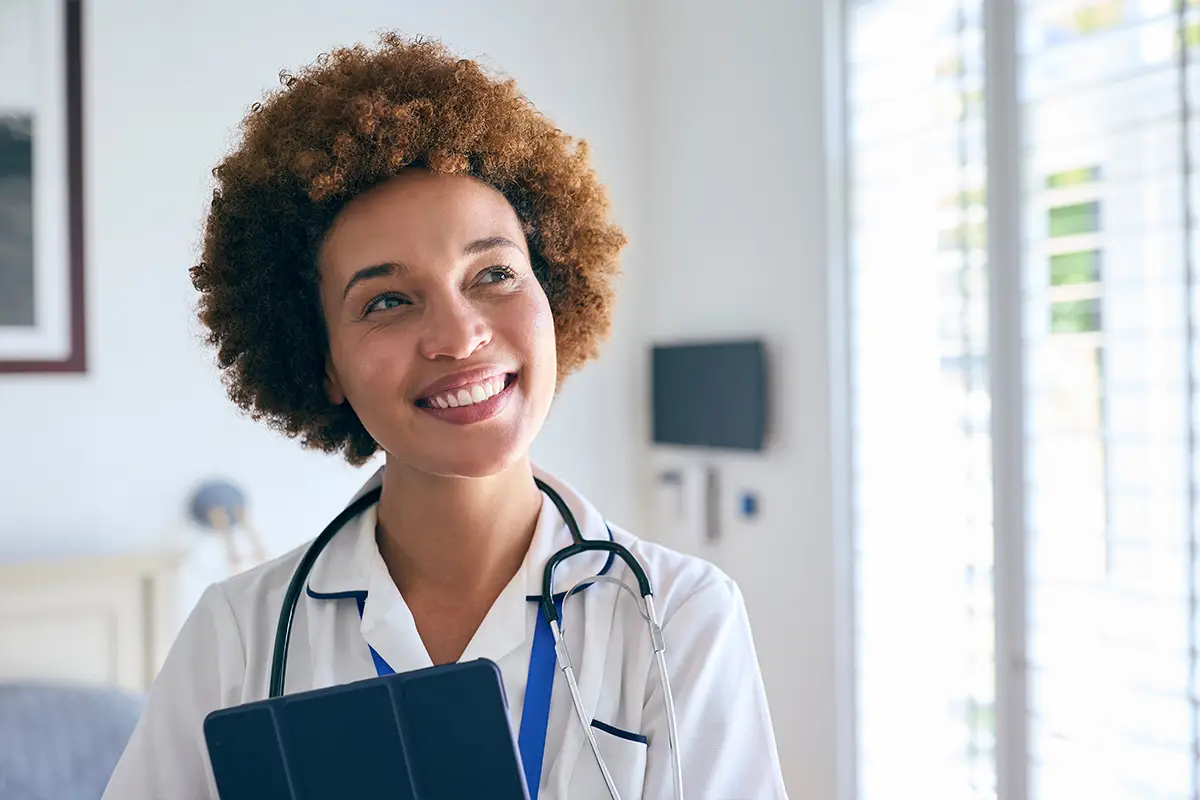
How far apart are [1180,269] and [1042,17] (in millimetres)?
506

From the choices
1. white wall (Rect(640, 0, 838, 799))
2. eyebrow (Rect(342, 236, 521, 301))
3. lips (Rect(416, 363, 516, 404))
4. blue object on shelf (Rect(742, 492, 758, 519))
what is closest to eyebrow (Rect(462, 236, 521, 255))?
eyebrow (Rect(342, 236, 521, 301))

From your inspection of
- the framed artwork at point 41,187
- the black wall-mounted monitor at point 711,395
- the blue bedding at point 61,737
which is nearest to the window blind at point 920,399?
the black wall-mounted monitor at point 711,395

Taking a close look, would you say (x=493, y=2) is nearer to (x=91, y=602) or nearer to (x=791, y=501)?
(x=791, y=501)

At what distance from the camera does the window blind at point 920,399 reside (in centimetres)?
193

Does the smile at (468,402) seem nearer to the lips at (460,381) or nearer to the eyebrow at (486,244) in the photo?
the lips at (460,381)

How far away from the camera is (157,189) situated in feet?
7.47

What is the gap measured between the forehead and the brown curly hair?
0.05 ft

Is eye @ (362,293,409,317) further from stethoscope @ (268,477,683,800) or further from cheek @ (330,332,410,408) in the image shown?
stethoscope @ (268,477,683,800)

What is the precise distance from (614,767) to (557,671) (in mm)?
92

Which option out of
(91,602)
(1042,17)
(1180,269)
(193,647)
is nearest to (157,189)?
(91,602)

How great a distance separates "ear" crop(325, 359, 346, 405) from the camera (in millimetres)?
1026

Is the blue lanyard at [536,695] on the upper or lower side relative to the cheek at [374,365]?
lower

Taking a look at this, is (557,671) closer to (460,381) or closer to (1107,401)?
(460,381)

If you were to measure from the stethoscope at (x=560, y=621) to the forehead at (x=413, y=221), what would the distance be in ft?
0.89
